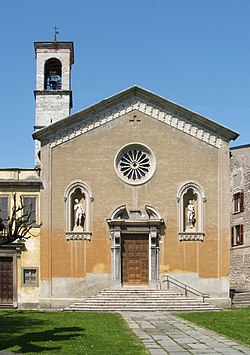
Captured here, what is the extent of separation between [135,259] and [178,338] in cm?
1444

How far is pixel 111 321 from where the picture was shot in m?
23.4

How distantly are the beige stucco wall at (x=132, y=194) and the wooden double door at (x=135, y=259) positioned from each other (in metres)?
0.86

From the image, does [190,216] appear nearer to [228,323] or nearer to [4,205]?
[4,205]

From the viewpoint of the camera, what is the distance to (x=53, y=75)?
4344cm

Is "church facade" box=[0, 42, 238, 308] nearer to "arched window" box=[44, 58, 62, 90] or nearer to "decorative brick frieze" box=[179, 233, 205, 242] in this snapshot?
"decorative brick frieze" box=[179, 233, 205, 242]

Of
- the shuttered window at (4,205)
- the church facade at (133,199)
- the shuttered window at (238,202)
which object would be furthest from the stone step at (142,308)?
the shuttered window at (238,202)

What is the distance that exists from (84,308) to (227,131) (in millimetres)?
11660

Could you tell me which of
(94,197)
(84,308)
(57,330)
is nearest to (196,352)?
(57,330)

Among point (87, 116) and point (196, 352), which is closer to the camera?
point (196, 352)

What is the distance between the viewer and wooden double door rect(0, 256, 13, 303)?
Result: 104ft

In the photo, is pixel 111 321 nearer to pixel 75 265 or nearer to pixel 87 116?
pixel 75 265

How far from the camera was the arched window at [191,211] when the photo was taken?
32031 mm

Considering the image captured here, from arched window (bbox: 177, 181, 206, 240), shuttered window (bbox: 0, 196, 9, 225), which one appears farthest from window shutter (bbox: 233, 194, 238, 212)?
shuttered window (bbox: 0, 196, 9, 225)

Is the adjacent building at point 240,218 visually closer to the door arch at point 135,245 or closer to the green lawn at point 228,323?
the door arch at point 135,245
